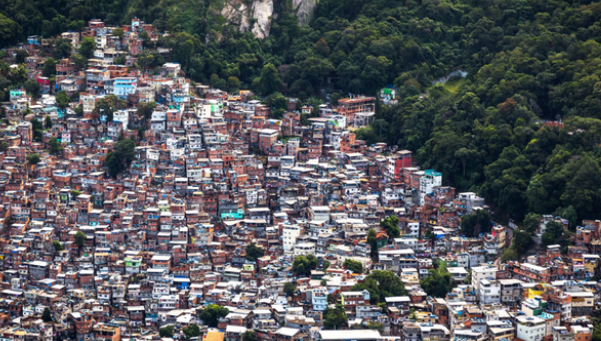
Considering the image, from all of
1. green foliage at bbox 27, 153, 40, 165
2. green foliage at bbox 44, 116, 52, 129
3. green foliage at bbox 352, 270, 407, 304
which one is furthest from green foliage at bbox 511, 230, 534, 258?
green foliage at bbox 44, 116, 52, 129

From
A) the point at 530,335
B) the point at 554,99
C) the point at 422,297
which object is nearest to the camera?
the point at 530,335

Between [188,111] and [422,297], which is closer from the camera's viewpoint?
[422,297]

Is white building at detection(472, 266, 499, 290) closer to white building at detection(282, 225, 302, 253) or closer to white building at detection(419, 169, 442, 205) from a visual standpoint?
white building at detection(419, 169, 442, 205)

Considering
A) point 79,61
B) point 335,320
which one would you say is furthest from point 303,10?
point 335,320

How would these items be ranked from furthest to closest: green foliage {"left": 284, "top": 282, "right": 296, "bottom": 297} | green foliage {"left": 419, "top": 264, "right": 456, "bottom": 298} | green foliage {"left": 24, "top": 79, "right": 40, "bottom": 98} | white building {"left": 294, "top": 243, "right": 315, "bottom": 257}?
green foliage {"left": 24, "top": 79, "right": 40, "bottom": 98} → white building {"left": 294, "top": 243, "right": 315, "bottom": 257} → green foliage {"left": 419, "top": 264, "right": 456, "bottom": 298} → green foliage {"left": 284, "top": 282, "right": 296, "bottom": 297}

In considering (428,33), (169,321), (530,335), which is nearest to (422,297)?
(530,335)

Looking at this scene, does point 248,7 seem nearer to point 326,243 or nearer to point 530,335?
point 326,243

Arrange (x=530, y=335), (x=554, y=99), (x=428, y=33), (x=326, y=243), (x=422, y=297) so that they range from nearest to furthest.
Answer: (x=530, y=335) < (x=422, y=297) < (x=326, y=243) < (x=554, y=99) < (x=428, y=33)
